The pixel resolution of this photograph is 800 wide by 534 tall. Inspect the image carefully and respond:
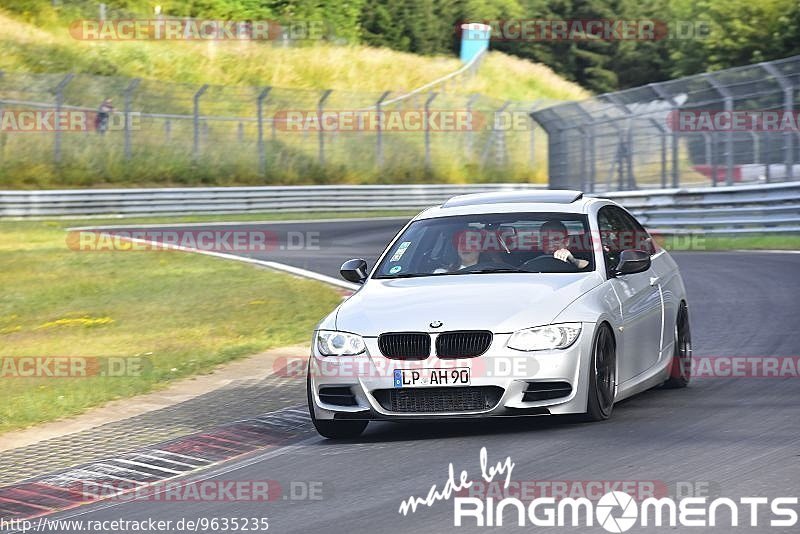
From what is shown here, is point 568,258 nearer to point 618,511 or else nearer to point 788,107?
point 618,511

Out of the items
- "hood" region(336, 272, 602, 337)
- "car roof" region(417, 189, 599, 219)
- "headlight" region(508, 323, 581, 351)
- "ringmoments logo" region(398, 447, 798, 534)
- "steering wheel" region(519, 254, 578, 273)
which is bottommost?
"ringmoments logo" region(398, 447, 798, 534)

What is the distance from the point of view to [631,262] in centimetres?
977

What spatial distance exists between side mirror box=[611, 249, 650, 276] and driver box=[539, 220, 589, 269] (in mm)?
220

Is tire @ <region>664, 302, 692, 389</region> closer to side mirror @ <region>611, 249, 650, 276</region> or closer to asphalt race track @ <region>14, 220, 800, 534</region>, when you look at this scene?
asphalt race track @ <region>14, 220, 800, 534</region>

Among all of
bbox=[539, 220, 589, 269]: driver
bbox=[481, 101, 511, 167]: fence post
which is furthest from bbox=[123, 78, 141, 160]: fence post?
bbox=[539, 220, 589, 269]: driver

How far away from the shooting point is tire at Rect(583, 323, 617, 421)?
891 centimetres

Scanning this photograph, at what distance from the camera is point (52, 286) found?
2114cm

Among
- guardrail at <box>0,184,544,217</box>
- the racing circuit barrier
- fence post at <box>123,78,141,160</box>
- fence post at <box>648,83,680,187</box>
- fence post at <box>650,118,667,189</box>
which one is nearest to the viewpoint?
the racing circuit barrier

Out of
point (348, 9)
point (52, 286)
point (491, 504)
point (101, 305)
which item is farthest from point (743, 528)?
point (348, 9)

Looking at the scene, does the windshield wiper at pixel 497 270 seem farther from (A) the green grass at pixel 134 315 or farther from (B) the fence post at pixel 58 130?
(B) the fence post at pixel 58 130

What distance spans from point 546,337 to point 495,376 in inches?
15.3

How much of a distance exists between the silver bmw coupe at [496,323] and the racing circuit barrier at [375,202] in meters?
16.0

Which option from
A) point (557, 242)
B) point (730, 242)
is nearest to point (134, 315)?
point (557, 242)

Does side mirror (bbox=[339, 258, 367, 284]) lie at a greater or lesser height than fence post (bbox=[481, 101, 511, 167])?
greater
